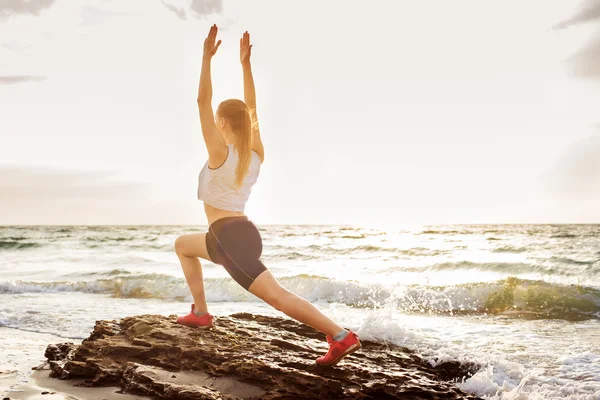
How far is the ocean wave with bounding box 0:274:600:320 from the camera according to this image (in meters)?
10.6

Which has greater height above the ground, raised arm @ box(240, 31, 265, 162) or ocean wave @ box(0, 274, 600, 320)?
raised arm @ box(240, 31, 265, 162)

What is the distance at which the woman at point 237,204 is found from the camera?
3.58 metres

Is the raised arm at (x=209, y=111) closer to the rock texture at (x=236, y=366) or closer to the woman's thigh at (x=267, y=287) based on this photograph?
the woman's thigh at (x=267, y=287)

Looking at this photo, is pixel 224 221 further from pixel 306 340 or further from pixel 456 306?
pixel 456 306

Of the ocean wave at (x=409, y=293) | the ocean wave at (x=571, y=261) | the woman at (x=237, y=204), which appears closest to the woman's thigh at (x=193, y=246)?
the woman at (x=237, y=204)

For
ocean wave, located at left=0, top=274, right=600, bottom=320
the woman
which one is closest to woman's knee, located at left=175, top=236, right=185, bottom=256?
the woman

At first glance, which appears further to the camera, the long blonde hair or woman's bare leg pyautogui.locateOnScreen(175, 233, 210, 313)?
woman's bare leg pyautogui.locateOnScreen(175, 233, 210, 313)

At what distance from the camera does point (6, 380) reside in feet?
13.6

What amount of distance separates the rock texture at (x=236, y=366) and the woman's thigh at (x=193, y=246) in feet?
2.21

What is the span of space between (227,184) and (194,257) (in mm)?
975

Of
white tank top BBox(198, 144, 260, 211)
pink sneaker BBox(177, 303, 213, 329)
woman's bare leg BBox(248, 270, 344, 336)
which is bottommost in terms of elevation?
pink sneaker BBox(177, 303, 213, 329)

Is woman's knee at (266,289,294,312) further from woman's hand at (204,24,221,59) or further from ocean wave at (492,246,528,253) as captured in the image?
ocean wave at (492,246,528,253)

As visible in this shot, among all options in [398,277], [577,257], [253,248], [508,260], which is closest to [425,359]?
[253,248]

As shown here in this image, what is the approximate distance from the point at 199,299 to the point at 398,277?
11.8 metres
